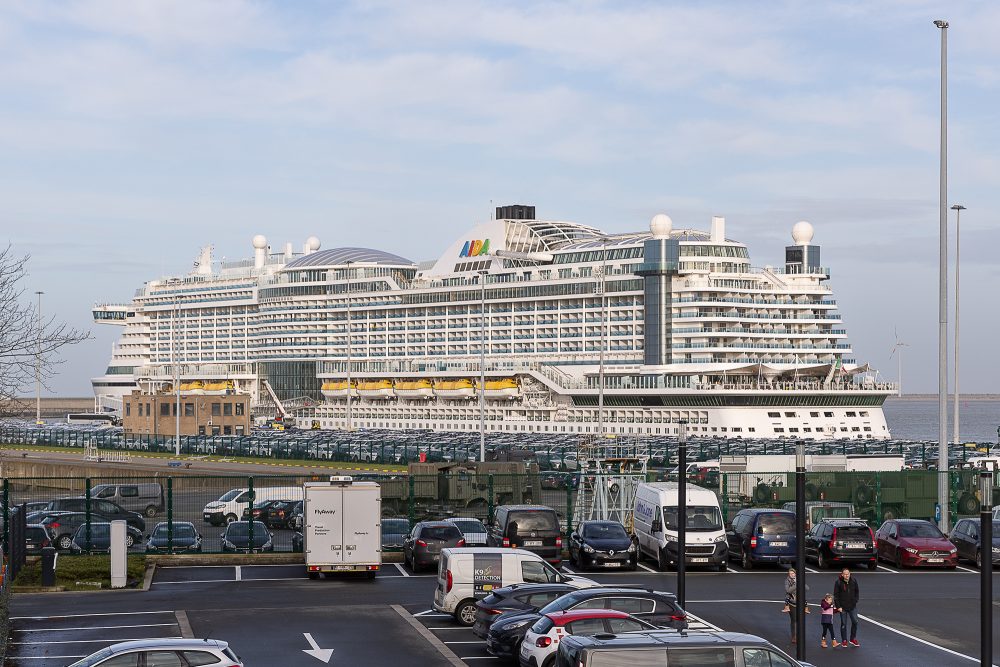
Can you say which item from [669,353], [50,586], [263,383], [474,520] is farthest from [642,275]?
[50,586]

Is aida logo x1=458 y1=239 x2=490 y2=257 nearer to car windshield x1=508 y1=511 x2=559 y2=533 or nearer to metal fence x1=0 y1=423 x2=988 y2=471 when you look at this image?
metal fence x1=0 y1=423 x2=988 y2=471

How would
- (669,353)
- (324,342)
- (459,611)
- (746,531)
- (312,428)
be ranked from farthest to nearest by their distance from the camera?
(324,342) → (312,428) → (669,353) → (746,531) → (459,611)

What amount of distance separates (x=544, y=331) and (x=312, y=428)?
24.9 metres

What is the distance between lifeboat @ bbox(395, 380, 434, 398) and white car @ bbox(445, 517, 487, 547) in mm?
87171

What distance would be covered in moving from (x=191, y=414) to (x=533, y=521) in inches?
3723

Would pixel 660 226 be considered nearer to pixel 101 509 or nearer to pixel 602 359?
pixel 602 359

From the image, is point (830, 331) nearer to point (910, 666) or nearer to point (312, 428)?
point (312, 428)

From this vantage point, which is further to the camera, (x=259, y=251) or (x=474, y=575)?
(x=259, y=251)

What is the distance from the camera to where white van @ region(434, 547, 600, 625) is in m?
24.9

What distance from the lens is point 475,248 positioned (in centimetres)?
12756

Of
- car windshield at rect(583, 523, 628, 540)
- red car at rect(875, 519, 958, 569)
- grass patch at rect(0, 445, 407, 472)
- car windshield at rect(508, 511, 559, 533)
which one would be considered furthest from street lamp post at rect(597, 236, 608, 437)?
car windshield at rect(508, 511, 559, 533)

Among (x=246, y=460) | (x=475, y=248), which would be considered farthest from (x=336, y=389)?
(x=246, y=460)

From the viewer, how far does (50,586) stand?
29.9 metres

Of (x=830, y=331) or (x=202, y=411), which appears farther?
(x=202, y=411)
